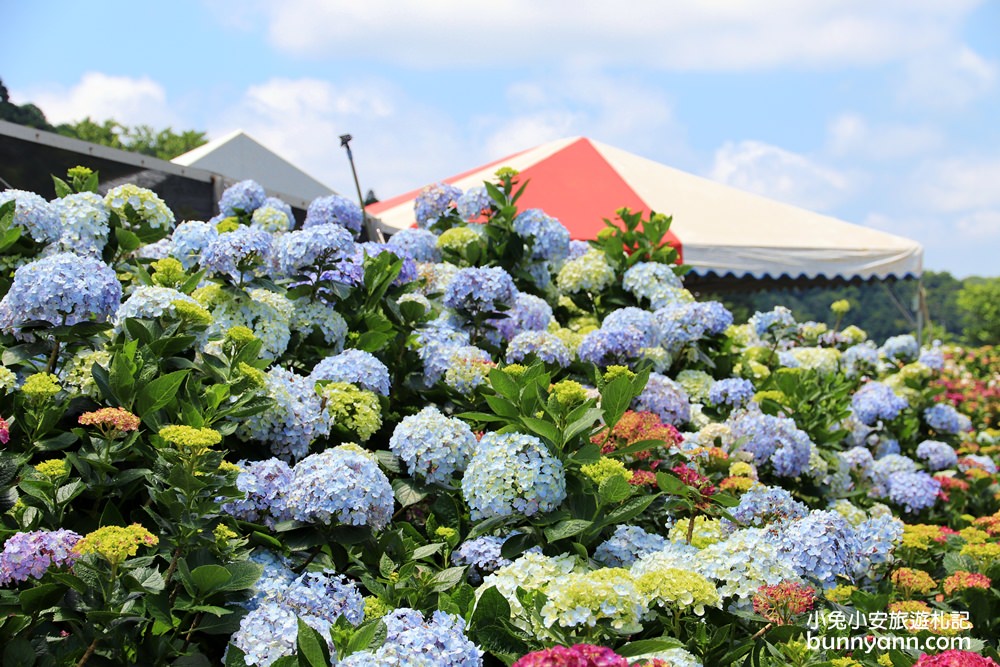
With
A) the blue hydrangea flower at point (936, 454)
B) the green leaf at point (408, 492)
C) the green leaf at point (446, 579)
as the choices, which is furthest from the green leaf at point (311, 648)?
the blue hydrangea flower at point (936, 454)

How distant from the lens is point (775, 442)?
303 centimetres

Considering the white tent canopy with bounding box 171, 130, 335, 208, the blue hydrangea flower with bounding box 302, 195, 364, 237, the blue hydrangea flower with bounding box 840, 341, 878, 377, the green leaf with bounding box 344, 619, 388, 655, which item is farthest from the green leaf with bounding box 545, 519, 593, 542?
the white tent canopy with bounding box 171, 130, 335, 208

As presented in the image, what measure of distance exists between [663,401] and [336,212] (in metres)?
1.53

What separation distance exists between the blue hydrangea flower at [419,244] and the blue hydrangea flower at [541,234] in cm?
37

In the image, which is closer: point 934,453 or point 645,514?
point 645,514

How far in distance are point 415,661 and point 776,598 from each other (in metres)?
0.78

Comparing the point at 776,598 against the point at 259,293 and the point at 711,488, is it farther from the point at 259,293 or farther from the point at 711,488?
the point at 259,293

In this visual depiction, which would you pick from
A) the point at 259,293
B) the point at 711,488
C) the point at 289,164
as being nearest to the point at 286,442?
the point at 259,293

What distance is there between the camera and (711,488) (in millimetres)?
2420

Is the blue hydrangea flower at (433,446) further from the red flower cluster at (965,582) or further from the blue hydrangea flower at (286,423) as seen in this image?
the red flower cluster at (965,582)

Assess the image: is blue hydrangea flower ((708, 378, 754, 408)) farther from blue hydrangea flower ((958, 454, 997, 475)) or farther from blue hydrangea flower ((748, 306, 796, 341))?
blue hydrangea flower ((958, 454, 997, 475))

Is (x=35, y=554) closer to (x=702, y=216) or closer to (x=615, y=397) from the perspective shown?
(x=615, y=397)

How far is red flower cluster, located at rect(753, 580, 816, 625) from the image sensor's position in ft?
5.95

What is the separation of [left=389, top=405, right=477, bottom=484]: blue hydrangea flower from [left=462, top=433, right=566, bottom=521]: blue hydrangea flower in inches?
8.2
